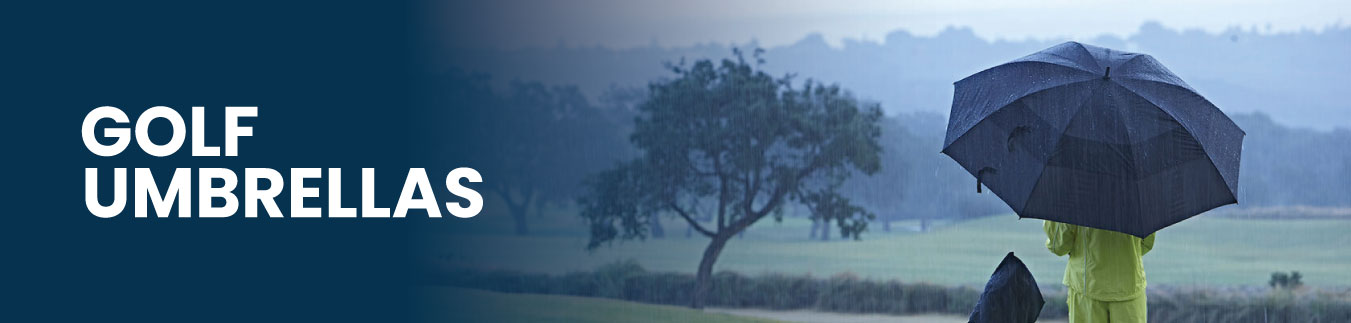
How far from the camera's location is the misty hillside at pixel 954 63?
428 inches

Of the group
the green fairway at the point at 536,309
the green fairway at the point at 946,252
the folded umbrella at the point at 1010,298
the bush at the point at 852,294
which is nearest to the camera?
the folded umbrella at the point at 1010,298

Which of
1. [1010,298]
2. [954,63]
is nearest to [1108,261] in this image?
[1010,298]

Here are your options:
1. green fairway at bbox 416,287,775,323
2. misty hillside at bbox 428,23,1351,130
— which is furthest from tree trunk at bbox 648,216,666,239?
misty hillside at bbox 428,23,1351,130

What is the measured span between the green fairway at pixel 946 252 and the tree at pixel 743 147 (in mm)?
625

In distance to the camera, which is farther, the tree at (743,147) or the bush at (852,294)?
the tree at (743,147)

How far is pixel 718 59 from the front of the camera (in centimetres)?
1194

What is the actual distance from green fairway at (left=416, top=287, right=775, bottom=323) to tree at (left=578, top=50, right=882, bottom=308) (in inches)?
28.2

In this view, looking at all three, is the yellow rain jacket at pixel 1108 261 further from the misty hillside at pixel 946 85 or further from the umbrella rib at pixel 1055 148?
the misty hillside at pixel 946 85

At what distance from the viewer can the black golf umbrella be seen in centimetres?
308

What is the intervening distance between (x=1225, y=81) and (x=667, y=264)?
5614 millimetres

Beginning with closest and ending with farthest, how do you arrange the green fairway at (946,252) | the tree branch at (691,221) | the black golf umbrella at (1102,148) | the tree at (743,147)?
the black golf umbrella at (1102,148)
the green fairway at (946,252)
the tree at (743,147)
the tree branch at (691,221)

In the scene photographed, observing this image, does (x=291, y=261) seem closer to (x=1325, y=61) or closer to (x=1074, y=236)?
(x=1074, y=236)

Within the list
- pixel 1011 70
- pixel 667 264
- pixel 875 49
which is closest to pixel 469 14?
pixel 667 264

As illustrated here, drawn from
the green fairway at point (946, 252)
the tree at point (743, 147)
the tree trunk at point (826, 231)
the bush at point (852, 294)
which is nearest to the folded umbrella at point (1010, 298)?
the bush at point (852, 294)
